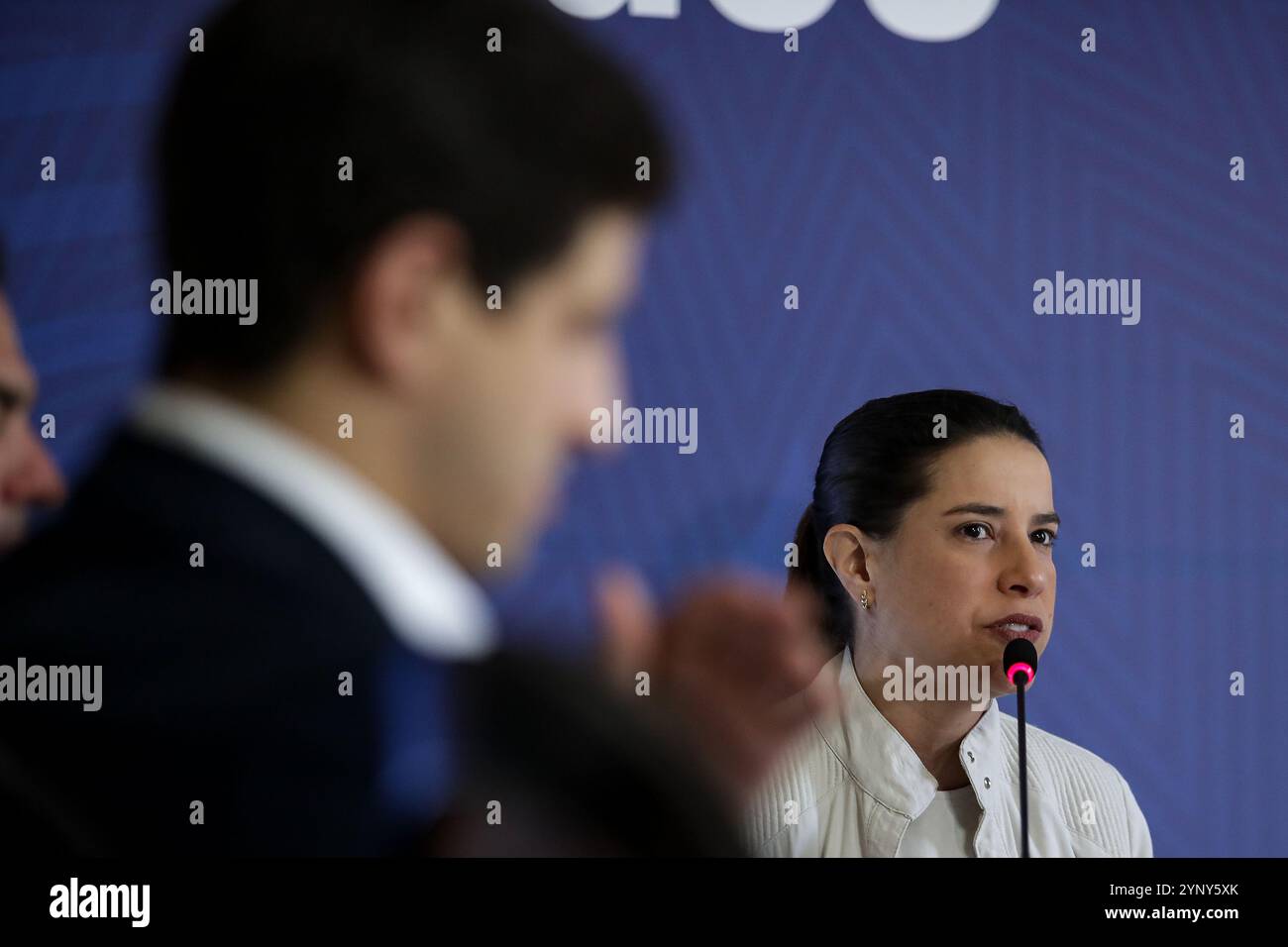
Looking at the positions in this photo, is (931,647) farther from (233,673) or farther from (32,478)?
(233,673)

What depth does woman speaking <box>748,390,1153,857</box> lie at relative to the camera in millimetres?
1742

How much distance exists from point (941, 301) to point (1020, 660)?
517mm

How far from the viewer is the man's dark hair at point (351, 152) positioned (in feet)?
2.56

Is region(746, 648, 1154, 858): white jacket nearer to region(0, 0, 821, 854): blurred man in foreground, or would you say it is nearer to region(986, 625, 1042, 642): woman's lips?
region(986, 625, 1042, 642): woman's lips

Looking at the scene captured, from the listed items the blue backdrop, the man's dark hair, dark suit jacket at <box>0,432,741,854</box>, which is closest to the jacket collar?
the blue backdrop

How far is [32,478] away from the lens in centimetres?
173

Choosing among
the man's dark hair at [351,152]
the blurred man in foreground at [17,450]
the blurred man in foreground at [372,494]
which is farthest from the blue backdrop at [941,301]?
the man's dark hair at [351,152]

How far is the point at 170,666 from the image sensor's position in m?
0.60

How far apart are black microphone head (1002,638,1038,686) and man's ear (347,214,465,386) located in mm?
1046

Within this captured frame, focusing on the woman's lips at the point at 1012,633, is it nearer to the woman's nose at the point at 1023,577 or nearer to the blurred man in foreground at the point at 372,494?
the woman's nose at the point at 1023,577

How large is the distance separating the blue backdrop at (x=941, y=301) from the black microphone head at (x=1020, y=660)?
Result: 0.16 meters

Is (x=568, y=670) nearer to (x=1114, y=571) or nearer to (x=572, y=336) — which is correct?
(x=572, y=336)

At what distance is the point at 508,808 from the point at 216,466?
0.73 ft
